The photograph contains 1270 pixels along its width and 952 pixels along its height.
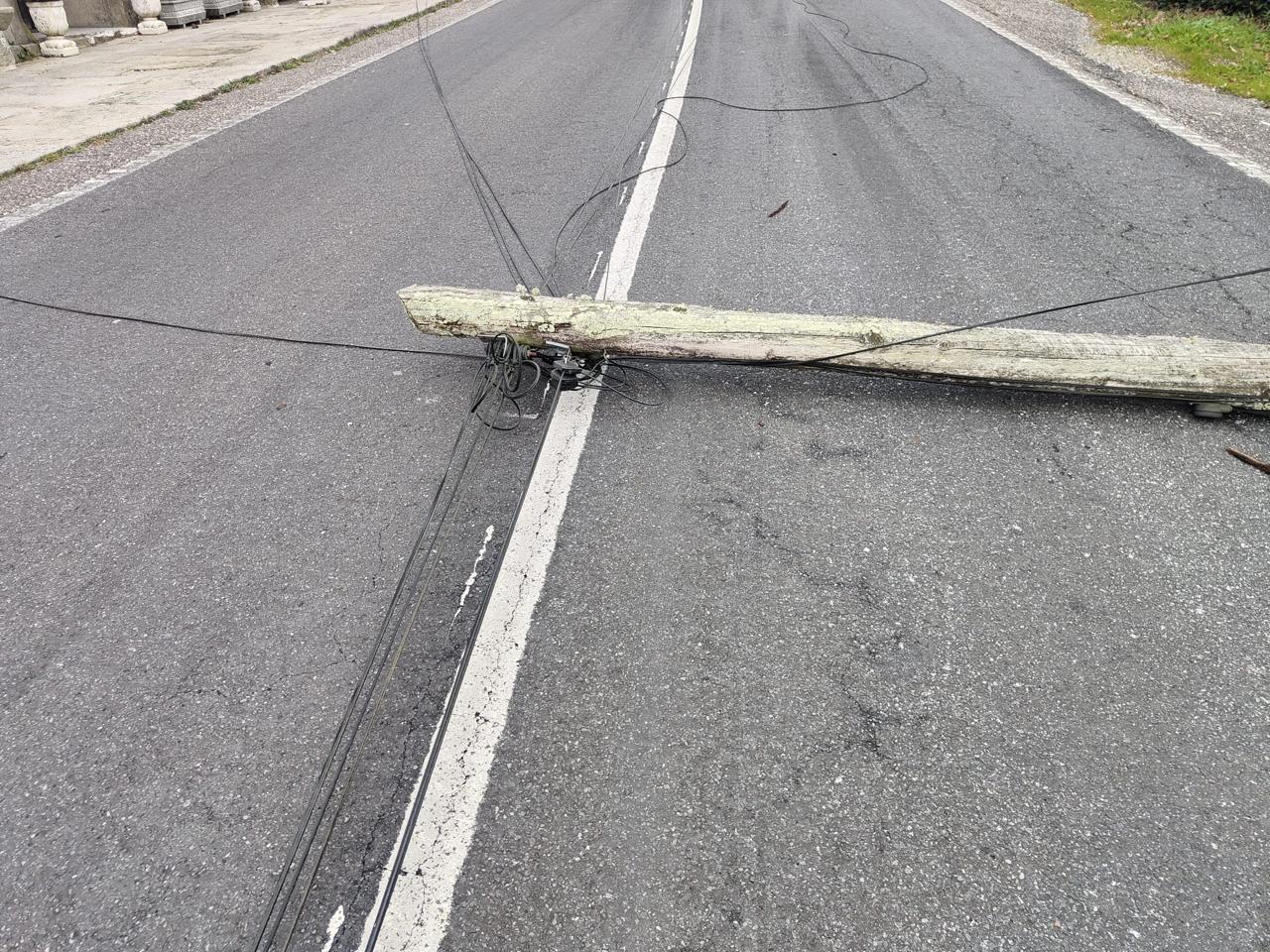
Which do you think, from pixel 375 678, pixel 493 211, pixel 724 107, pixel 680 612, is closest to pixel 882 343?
pixel 680 612

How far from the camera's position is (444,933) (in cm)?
193

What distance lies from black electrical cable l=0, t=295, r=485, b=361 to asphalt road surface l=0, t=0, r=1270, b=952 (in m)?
0.08

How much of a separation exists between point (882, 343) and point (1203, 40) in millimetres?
10384

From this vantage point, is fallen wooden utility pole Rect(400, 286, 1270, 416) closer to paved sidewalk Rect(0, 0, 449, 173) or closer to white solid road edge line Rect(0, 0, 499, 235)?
white solid road edge line Rect(0, 0, 499, 235)

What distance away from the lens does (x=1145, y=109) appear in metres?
7.91

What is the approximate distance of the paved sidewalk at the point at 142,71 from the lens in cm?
816

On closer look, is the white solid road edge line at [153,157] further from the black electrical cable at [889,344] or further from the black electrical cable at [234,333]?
the black electrical cable at [889,344]

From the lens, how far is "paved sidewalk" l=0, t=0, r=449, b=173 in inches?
321

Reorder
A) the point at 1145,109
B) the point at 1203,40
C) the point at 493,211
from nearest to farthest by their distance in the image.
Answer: the point at 493,211, the point at 1145,109, the point at 1203,40

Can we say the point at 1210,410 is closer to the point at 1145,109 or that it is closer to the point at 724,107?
the point at 1145,109

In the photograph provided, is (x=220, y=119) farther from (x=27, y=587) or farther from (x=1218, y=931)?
(x=1218, y=931)

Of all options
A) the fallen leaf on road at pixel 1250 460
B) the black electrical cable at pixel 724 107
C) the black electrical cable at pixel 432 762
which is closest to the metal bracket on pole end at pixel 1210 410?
the fallen leaf on road at pixel 1250 460

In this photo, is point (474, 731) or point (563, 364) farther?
point (563, 364)

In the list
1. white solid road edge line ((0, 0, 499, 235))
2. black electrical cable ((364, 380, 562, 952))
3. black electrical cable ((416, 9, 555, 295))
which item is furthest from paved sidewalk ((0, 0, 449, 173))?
black electrical cable ((364, 380, 562, 952))
